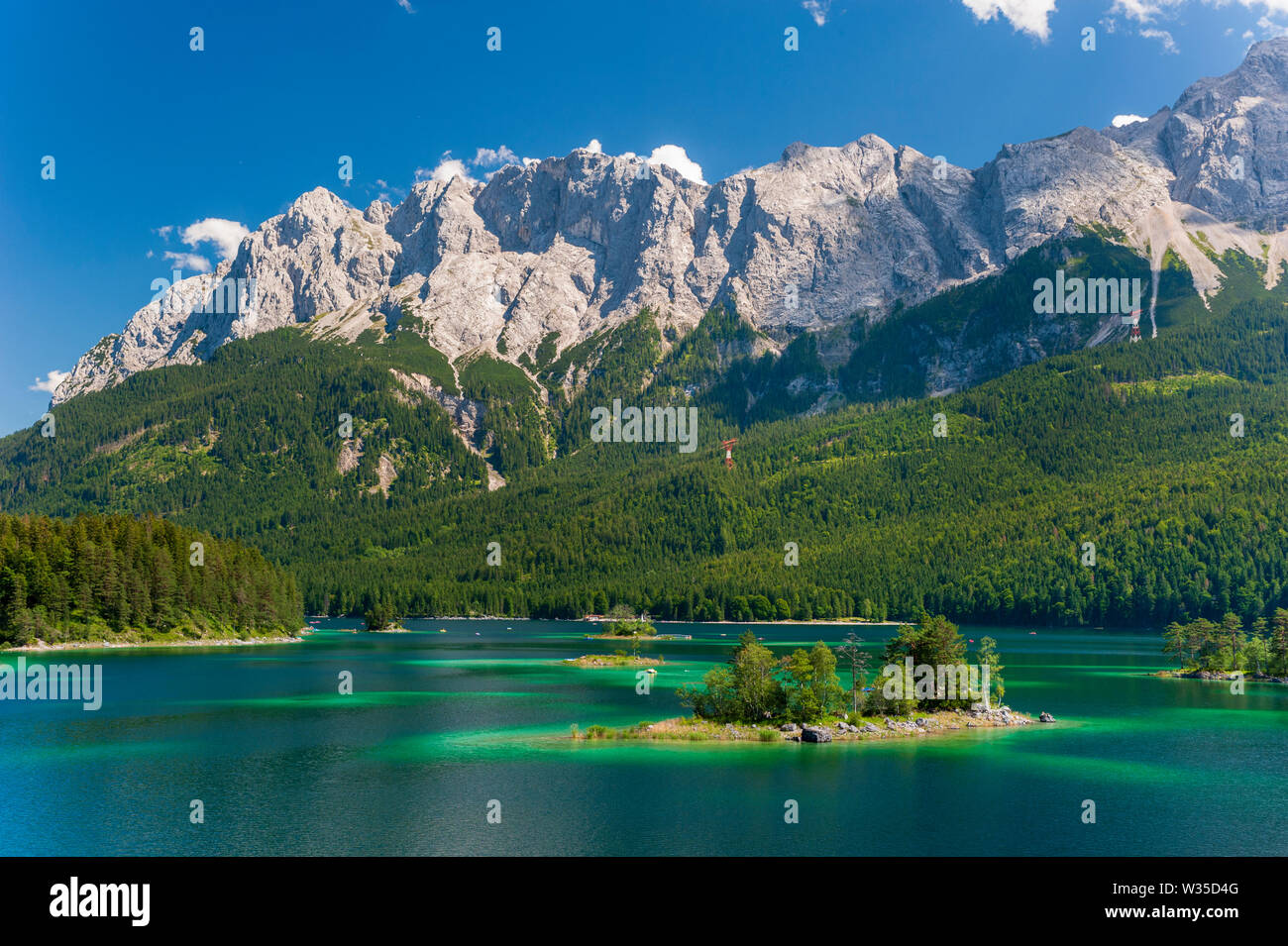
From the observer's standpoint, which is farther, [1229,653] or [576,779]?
[1229,653]

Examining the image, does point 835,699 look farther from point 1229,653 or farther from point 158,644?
point 158,644

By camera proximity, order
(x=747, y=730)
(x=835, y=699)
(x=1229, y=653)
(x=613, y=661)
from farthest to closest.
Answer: (x=613, y=661), (x=1229, y=653), (x=835, y=699), (x=747, y=730)

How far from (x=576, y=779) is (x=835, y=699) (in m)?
27.3

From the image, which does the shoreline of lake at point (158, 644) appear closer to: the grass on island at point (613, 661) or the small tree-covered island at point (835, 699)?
the grass on island at point (613, 661)

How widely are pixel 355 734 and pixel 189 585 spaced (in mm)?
89204

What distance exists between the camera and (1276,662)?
123m

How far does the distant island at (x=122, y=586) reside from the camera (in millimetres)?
120938

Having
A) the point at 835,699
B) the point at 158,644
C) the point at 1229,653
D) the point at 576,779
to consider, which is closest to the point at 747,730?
the point at 835,699

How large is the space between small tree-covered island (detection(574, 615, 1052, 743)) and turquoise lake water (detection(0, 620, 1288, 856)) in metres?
2.95

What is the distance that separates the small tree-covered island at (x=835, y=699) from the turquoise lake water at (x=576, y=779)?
116 inches

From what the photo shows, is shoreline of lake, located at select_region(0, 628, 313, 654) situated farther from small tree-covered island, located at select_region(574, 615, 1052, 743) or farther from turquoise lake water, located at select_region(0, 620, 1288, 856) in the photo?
small tree-covered island, located at select_region(574, 615, 1052, 743)

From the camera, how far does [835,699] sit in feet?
249

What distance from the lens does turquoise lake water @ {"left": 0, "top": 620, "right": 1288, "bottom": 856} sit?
44125mm
